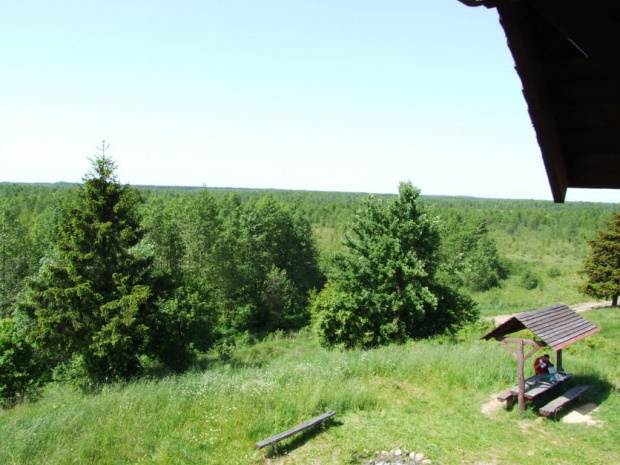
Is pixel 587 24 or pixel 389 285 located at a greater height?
pixel 587 24

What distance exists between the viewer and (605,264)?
36562 millimetres

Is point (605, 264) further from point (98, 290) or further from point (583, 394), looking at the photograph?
point (98, 290)

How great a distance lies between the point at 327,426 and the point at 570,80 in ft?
30.2

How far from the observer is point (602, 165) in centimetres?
335

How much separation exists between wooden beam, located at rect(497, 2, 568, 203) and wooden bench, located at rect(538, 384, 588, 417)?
9268 millimetres

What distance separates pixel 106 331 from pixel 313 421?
37.5 ft

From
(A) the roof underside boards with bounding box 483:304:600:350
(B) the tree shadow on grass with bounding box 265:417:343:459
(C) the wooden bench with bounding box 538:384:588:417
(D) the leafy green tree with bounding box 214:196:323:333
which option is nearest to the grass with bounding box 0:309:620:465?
(B) the tree shadow on grass with bounding box 265:417:343:459

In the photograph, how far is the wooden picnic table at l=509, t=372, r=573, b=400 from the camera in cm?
1124

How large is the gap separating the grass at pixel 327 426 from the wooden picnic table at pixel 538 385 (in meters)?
0.49

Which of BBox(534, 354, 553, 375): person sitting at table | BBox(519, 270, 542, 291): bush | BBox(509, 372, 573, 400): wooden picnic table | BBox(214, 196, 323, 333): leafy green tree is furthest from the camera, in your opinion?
BBox(519, 270, 542, 291): bush

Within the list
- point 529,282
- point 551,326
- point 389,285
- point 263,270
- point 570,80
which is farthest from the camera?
point 529,282

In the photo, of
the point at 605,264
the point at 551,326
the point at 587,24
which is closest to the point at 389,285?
the point at 551,326

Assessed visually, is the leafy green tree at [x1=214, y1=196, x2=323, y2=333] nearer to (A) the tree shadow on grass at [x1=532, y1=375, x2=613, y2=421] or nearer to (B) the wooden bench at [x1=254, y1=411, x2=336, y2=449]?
(B) the wooden bench at [x1=254, y1=411, x2=336, y2=449]

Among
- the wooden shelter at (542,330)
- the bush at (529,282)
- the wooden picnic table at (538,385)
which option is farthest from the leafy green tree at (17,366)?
the bush at (529,282)
